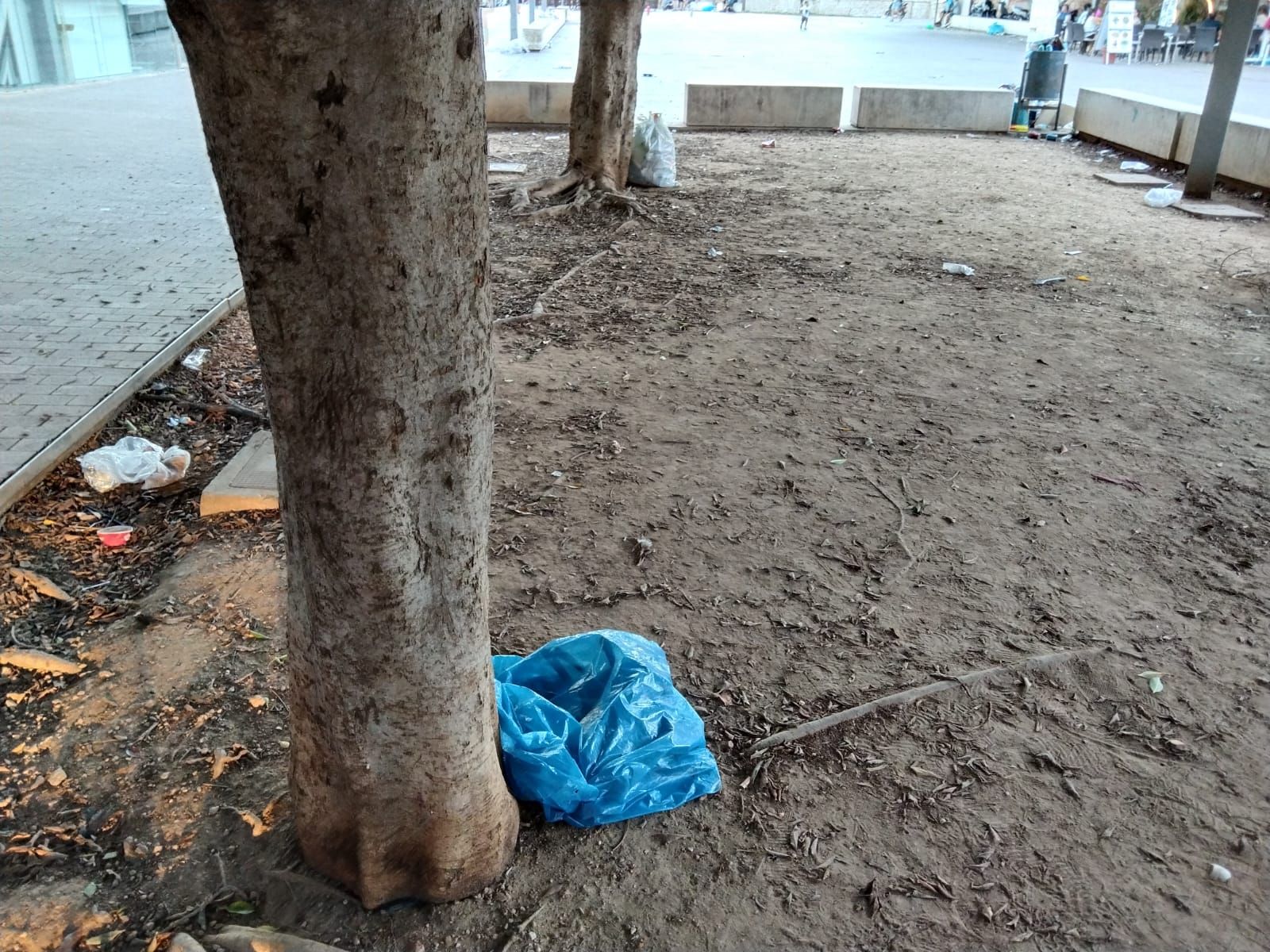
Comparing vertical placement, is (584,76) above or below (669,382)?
above

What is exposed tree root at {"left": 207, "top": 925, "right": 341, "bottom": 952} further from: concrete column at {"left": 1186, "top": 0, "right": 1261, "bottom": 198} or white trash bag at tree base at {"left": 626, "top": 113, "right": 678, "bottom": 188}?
concrete column at {"left": 1186, "top": 0, "right": 1261, "bottom": 198}

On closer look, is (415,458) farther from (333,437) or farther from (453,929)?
(453,929)

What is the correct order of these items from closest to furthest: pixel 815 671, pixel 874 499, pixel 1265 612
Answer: pixel 815 671 → pixel 1265 612 → pixel 874 499

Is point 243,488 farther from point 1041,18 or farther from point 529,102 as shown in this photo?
point 1041,18

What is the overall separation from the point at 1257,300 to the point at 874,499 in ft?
15.8

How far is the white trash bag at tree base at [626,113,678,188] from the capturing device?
33.7 ft

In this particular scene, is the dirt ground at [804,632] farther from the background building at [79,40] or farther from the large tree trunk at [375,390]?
the background building at [79,40]

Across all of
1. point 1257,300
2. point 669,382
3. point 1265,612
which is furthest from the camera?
point 1257,300

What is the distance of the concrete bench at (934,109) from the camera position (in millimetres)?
14945

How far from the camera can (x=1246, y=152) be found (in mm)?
10797

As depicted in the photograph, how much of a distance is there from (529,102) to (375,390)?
45.3 ft

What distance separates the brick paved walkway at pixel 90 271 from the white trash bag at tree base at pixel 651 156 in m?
4.25

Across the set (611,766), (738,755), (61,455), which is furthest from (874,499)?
(61,455)

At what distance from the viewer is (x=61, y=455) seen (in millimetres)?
4355
